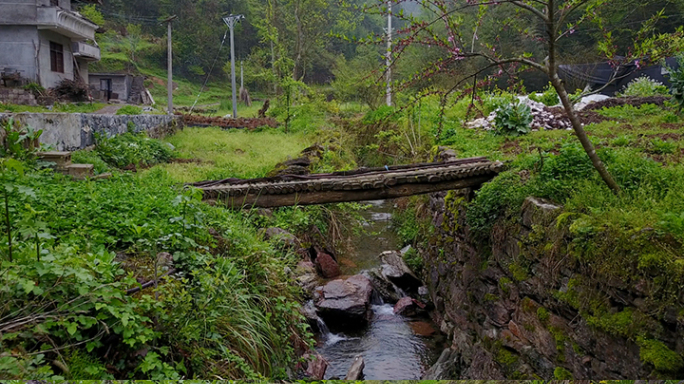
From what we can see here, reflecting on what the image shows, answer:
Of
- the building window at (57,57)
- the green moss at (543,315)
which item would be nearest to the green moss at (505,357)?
the green moss at (543,315)

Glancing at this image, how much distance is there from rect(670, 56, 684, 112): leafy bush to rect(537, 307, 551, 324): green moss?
5.82m

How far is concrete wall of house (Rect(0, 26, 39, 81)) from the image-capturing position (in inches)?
755

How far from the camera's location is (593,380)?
13.9 ft

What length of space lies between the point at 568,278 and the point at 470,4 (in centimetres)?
267

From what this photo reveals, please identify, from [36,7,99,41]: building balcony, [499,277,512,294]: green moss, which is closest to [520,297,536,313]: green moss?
[499,277,512,294]: green moss

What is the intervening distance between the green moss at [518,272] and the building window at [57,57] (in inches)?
820

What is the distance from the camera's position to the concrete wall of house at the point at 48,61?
19.6 metres

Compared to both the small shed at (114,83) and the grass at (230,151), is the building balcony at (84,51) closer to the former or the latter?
the small shed at (114,83)

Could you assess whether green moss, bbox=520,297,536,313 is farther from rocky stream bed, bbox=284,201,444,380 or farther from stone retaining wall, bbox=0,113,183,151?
stone retaining wall, bbox=0,113,183,151

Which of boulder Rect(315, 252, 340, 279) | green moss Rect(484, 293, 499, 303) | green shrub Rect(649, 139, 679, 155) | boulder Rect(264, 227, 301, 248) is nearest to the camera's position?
green moss Rect(484, 293, 499, 303)

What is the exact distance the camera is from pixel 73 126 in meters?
9.45

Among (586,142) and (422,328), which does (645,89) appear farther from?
(586,142)

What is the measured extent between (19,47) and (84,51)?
13.2 feet

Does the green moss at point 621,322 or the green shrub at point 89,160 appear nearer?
the green moss at point 621,322
